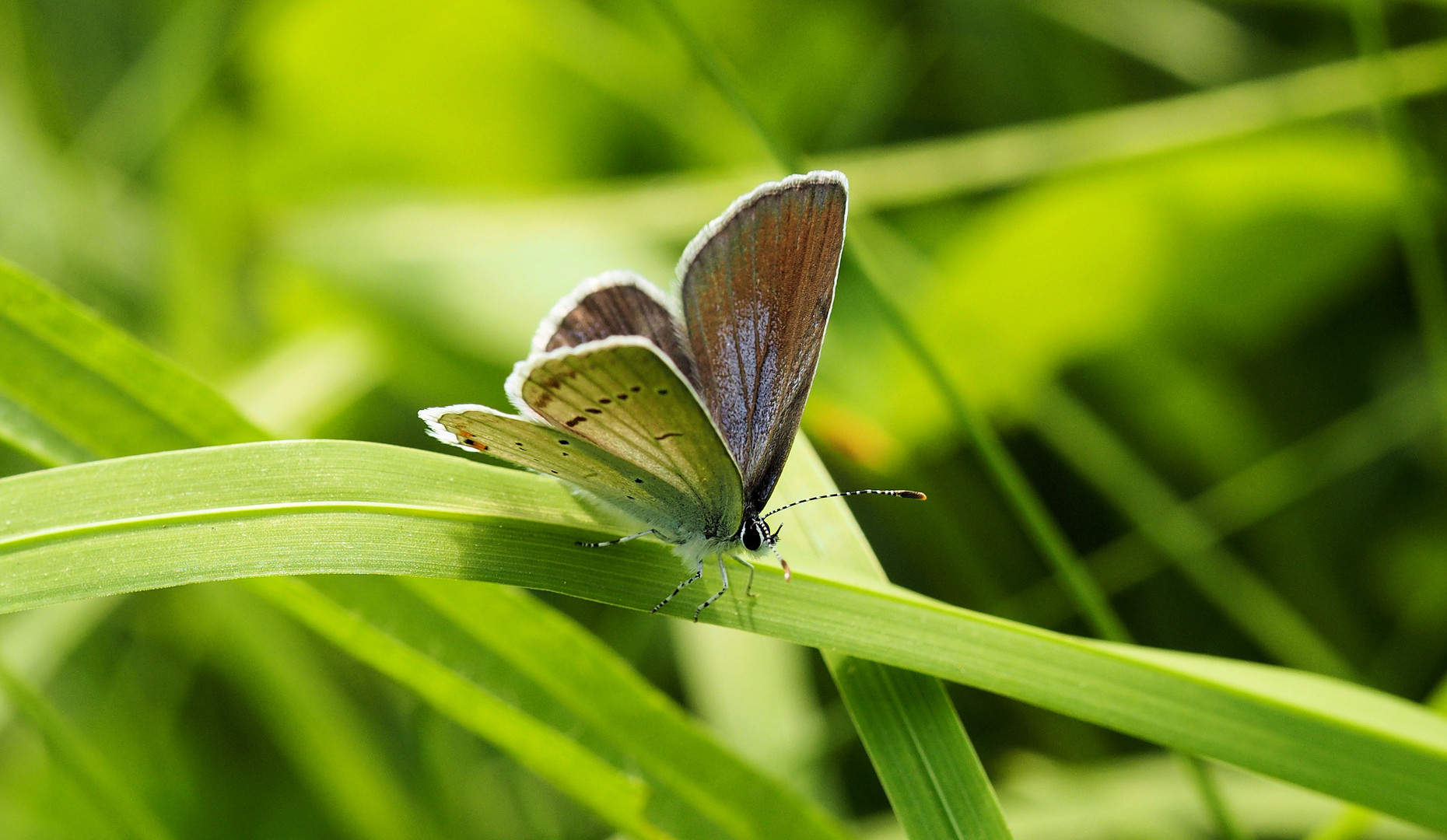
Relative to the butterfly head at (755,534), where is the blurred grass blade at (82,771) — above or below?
above

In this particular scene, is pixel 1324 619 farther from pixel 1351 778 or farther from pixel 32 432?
pixel 32 432

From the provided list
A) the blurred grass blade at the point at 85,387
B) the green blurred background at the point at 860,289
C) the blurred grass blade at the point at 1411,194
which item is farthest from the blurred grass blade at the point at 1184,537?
the blurred grass blade at the point at 85,387

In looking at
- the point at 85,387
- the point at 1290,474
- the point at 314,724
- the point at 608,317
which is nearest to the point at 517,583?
the point at 608,317

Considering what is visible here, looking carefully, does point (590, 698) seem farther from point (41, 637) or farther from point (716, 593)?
point (41, 637)

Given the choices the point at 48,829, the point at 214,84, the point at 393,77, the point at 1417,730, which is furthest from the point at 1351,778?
the point at 214,84

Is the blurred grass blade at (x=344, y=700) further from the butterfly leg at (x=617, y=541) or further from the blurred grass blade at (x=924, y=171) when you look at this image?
the blurred grass blade at (x=924, y=171)

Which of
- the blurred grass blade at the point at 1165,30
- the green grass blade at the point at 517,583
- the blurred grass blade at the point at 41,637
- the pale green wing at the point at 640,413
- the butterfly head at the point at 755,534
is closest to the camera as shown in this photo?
the green grass blade at the point at 517,583
